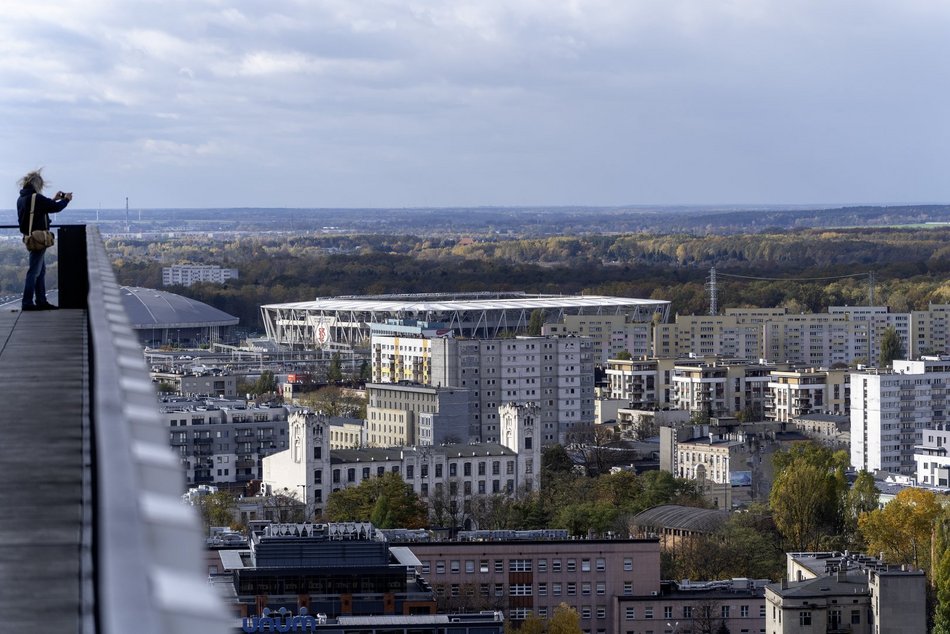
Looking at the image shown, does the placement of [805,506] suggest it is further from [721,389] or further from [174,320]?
[174,320]

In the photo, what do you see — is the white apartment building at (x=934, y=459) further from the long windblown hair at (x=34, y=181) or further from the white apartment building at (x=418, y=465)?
the long windblown hair at (x=34, y=181)

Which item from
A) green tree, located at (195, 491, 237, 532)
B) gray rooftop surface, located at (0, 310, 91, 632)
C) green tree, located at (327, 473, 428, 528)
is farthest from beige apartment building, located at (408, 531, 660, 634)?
gray rooftop surface, located at (0, 310, 91, 632)

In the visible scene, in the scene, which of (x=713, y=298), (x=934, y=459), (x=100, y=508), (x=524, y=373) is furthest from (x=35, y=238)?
(x=713, y=298)

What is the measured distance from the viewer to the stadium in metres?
54.9

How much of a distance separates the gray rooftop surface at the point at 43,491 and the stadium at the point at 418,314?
48059 mm

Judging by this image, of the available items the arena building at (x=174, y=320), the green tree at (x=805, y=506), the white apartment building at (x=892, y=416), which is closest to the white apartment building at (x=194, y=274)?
the arena building at (x=174, y=320)

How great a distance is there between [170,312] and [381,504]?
1565 inches

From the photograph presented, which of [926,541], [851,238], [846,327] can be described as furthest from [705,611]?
[851,238]

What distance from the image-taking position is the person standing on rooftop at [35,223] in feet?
19.2

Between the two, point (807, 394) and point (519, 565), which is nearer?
point (519, 565)

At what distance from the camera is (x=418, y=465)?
28547 mm

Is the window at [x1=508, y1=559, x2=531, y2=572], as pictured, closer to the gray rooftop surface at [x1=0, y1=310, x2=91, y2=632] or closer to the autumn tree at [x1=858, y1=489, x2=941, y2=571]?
the autumn tree at [x1=858, y1=489, x2=941, y2=571]

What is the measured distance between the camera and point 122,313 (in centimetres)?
287

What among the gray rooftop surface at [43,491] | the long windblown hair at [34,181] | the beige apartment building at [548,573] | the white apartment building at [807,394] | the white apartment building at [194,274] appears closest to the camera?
the gray rooftop surface at [43,491]
